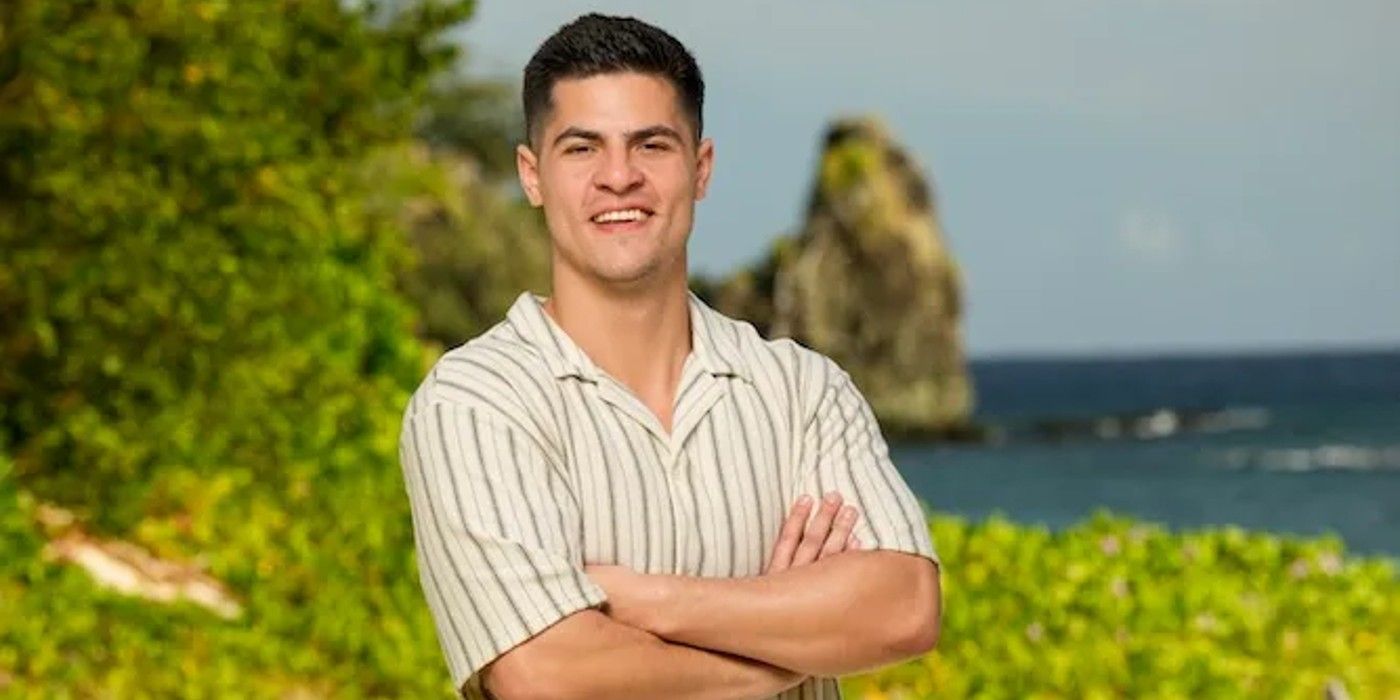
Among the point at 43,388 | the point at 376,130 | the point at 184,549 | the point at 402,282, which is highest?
the point at 376,130

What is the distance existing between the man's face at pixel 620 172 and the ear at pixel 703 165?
8 cm

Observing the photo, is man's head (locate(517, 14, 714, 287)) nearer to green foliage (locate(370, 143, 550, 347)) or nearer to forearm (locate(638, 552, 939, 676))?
forearm (locate(638, 552, 939, 676))

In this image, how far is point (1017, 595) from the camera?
369 inches

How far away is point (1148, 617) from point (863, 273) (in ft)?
182

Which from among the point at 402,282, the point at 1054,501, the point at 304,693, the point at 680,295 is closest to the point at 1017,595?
the point at 304,693

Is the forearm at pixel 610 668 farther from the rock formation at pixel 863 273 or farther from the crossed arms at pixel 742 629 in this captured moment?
the rock formation at pixel 863 273

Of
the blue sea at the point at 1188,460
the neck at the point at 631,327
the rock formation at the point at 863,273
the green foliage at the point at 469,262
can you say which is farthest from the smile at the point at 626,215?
the rock formation at the point at 863,273

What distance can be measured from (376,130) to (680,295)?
9577 millimetres

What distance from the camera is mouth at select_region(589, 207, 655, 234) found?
3316mm

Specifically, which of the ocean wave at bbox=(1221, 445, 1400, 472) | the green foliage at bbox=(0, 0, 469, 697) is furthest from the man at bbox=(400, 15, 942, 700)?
the ocean wave at bbox=(1221, 445, 1400, 472)

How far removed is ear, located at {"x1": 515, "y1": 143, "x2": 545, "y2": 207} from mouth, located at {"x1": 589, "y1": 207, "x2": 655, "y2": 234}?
149 millimetres

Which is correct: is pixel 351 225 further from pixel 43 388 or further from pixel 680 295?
pixel 680 295

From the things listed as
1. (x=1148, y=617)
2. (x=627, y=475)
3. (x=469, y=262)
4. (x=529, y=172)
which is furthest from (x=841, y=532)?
(x=469, y=262)

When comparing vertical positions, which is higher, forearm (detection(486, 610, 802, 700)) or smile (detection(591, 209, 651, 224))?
smile (detection(591, 209, 651, 224))
